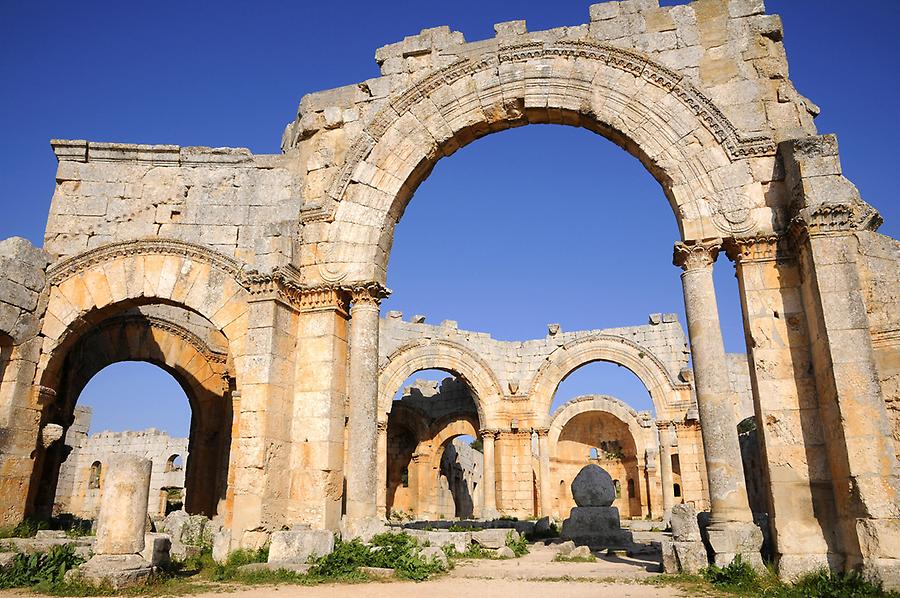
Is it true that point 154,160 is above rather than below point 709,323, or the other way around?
above

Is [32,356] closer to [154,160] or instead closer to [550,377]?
[154,160]

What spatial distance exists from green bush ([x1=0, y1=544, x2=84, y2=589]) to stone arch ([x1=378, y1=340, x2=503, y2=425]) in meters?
13.6

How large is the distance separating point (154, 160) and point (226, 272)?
8.58 feet

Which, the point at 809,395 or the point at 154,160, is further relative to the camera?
the point at 154,160

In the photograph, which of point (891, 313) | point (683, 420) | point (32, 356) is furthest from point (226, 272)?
point (683, 420)

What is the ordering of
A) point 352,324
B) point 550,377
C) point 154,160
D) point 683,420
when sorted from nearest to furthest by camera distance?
point 352,324
point 154,160
point 683,420
point 550,377

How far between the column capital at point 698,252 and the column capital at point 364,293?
445cm

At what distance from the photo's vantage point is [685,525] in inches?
306

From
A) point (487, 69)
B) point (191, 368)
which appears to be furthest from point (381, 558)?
point (191, 368)

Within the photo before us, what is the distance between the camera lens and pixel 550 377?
22.1 m

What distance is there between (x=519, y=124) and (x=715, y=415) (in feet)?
18.0

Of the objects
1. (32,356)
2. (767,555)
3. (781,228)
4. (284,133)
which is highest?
(284,133)

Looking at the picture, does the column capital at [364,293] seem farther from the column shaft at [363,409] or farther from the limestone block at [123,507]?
the limestone block at [123,507]

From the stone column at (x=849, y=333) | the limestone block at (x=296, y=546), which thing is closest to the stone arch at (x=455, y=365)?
the limestone block at (x=296, y=546)
